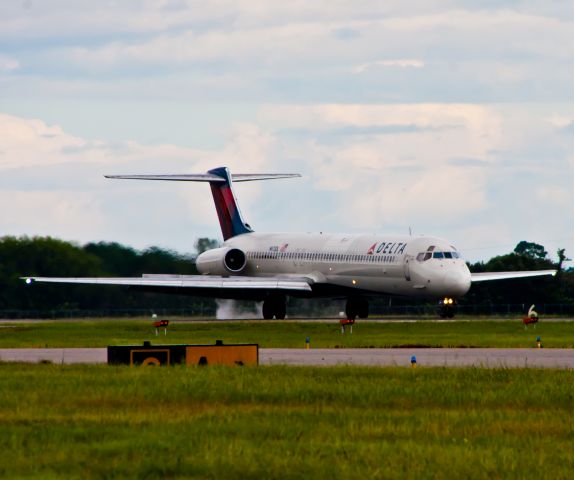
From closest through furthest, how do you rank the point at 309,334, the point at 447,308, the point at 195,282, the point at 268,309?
the point at 309,334, the point at 447,308, the point at 195,282, the point at 268,309

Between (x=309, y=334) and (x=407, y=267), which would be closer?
(x=309, y=334)

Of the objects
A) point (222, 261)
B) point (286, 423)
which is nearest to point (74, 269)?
point (222, 261)

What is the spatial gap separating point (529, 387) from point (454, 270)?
142 ft

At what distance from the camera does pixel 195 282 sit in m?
71.2

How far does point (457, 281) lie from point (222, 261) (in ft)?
55.1

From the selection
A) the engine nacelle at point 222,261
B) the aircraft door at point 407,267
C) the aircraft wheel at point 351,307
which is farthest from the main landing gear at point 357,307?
the engine nacelle at point 222,261

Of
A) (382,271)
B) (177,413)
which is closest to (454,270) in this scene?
(382,271)

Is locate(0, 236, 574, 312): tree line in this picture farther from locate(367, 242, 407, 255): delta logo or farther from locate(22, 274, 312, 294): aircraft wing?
locate(367, 242, 407, 255): delta logo

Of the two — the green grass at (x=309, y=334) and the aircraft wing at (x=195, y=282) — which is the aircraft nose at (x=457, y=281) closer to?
the green grass at (x=309, y=334)

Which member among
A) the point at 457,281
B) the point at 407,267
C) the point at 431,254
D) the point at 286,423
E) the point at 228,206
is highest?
the point at 228,206

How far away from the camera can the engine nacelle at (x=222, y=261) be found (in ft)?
258

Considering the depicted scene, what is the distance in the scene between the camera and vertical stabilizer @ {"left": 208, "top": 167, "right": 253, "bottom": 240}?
84.2m

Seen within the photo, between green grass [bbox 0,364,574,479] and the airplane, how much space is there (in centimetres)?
3961

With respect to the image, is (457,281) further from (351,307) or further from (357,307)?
(351,307)
